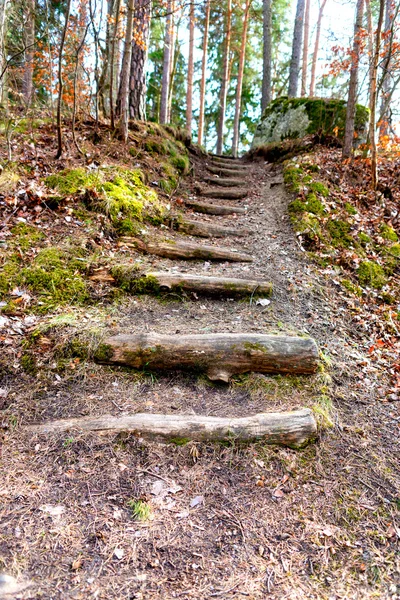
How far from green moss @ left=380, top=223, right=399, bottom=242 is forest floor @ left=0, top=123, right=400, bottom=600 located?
9.36ft

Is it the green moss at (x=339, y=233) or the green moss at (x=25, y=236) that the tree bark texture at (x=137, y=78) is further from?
the green moss at (x=339, y=233)

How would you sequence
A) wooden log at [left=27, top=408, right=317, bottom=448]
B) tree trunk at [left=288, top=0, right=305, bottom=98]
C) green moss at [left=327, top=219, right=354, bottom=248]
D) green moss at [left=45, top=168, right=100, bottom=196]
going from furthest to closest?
tree trunk at [left=288, top=0, right=305, bottom=98], green moss at [left=327, top=219, right=354, bottom=248], green moss at [left=45, top=168, right=100, bottom=196], wooden log at [left=27, top=408, right=317, bottom=448]

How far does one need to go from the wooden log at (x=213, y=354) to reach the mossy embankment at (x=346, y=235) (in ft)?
6.38

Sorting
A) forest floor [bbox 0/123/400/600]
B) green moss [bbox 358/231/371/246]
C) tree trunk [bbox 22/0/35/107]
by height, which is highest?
tree trunk [bbox 22/0/35/107]

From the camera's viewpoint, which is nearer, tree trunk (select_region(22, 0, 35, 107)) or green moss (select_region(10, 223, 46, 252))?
green moss (select_region(10, 223, 46, 252))

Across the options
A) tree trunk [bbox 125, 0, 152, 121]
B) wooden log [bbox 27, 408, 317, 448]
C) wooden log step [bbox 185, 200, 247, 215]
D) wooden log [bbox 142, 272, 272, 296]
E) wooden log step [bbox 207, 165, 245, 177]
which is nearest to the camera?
wooden log [bbox 27, 408, 317, 448]

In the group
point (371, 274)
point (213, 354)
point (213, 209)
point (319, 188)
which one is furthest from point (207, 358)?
point (319, 188)

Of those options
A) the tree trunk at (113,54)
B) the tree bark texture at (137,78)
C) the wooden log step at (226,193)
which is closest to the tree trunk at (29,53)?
the tree trunk at (113,54)

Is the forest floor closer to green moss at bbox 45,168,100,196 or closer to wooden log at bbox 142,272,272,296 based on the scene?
wooden log at bbox 142,272,272,296

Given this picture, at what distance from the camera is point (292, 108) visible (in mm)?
9625

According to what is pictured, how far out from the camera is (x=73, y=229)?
4117mm

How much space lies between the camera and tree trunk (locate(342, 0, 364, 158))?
6.56m

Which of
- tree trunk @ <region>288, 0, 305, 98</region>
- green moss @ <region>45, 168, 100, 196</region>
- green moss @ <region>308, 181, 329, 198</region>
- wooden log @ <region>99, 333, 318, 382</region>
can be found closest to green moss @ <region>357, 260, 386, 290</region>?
green moss @ <region>308, 181, 329, 198</region>

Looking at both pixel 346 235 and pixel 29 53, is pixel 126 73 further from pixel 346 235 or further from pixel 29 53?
pixel 346 235
